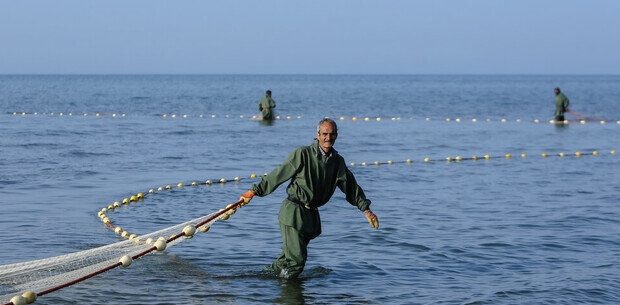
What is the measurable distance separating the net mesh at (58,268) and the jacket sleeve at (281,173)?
1.97ft

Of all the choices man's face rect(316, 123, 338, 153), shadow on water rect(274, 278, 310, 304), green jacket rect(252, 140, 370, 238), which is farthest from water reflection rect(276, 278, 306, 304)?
man's face rect(316, 123, 338, 153)

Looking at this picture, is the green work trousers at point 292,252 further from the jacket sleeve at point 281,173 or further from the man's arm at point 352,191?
the man's arm at point 352,191

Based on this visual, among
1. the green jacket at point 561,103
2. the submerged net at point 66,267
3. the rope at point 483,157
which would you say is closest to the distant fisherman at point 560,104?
the green jacket at point 561,103

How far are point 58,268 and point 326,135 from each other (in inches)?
107

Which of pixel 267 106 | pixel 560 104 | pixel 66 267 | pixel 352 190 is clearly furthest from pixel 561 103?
pixel 66 267

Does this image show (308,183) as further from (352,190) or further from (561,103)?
(561,103)

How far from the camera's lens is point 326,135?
9.19 meters

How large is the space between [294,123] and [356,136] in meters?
7.22

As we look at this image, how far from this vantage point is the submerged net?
340 inches

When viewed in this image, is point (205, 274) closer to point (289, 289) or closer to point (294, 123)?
point (289, 289)

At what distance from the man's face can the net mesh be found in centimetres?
129

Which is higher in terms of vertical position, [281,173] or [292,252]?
[281,173]

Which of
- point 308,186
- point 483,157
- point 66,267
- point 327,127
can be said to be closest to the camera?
point 327,127

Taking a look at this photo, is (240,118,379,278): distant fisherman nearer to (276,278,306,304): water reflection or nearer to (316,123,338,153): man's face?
(316,123,338,153): man's face
